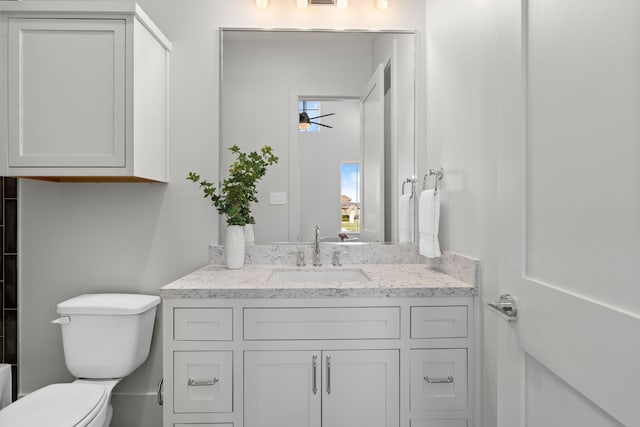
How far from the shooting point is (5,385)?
5.76ft

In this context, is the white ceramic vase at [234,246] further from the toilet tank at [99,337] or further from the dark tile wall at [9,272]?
the dark tile wall at [9,272]

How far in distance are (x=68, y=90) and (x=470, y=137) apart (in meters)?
1.66

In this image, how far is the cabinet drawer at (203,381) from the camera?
146 centimetres

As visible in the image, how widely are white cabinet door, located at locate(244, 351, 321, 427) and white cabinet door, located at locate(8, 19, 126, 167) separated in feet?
3.31

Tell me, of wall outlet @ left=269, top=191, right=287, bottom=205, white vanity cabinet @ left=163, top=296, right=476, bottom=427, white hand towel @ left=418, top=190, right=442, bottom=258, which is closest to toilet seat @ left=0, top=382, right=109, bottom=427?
white vanity cabinet @ left=163, top=296, right=476, bottom=427

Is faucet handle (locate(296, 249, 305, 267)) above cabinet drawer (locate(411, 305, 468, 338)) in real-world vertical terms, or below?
above

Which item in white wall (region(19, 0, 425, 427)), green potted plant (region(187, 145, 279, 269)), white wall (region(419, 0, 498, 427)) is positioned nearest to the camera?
white wall (region(419, 0, 498, 427))

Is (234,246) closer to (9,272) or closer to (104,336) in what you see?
(104,336)

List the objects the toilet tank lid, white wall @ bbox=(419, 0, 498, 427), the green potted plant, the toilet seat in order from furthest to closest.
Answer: the green potted plant → the toilet tank lid → white wall @ bbox=(419, 0, 498, 427) → the toilet seat

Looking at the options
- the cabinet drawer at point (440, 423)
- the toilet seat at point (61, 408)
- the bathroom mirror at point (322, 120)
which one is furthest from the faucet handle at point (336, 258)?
the toilet seat at point (61, 408)

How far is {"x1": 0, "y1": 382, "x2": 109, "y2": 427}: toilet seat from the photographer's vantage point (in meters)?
1.26

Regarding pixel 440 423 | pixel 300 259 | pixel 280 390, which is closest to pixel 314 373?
pixel 280 390

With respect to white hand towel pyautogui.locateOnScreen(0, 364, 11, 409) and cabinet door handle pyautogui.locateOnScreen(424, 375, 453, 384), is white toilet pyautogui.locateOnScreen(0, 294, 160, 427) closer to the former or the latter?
white hand towel pyautogui.locateOnScreen(0, 364, 11, 409)

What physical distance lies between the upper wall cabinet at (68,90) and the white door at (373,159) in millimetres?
1119
